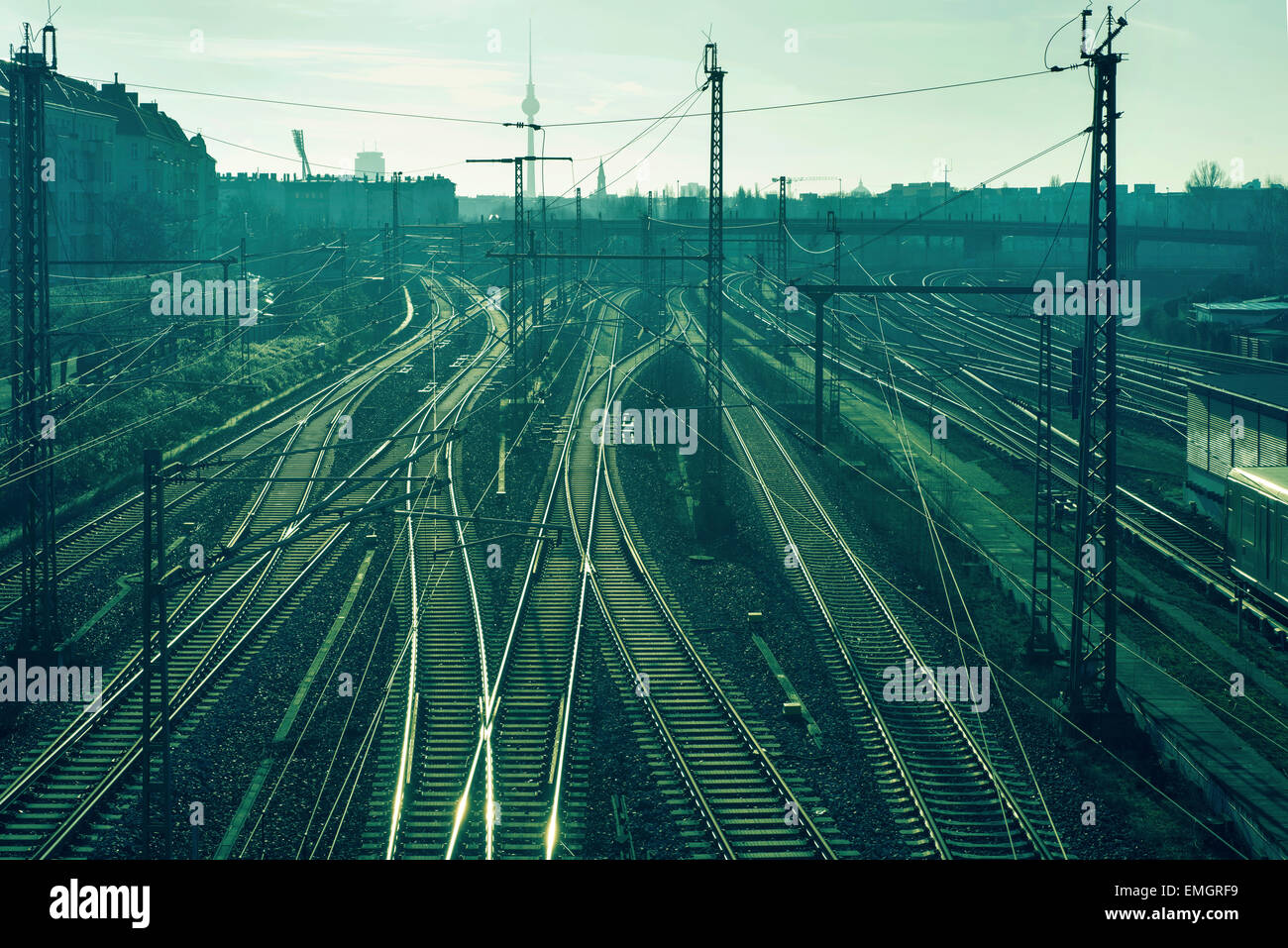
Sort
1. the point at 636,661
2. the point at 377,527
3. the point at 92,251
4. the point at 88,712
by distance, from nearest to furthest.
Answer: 1. the point at 88,712
2. the point at 636,661
3. the point at 377,527
4. the point at 92,251

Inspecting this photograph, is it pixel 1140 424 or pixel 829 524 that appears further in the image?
pixel 1140 424

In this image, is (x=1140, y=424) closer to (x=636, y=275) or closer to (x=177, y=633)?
(x=177, y=633)

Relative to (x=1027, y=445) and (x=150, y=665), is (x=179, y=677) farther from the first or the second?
(x=1027, y=445)

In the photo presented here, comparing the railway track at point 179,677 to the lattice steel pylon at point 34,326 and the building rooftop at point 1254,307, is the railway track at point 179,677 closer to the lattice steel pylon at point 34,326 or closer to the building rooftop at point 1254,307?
the lattice steel pylon at point 34,326

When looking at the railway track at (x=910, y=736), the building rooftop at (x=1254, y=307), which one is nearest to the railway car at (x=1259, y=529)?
the railway track at (x=910, y=736)

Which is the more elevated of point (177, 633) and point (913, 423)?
point (913, 423)

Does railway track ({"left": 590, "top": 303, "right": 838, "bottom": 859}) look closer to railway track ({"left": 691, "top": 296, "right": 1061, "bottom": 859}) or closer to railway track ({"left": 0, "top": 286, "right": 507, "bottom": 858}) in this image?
railway track ({"left": 691, "top": 296, "right": 1061, "bottom": 859})

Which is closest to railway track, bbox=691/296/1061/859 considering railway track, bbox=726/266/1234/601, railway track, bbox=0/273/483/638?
railway track, bbox=726/266/1234/601
